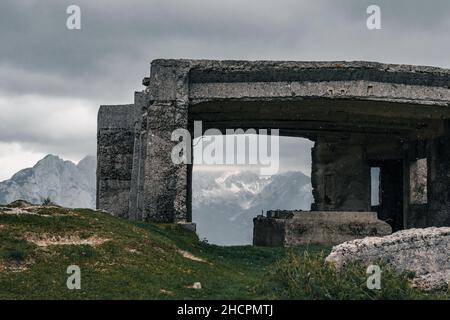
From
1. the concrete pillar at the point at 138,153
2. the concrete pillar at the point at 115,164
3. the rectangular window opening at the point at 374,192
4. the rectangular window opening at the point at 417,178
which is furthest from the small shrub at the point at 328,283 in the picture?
the rectangular window opening at the point at 374,192

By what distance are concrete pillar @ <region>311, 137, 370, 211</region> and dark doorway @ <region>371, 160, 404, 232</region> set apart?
3.61m

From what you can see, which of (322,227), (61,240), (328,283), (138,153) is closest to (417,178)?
(322,227)

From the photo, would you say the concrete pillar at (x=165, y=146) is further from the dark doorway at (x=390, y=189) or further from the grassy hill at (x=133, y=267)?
the dark doorway at (x=390, y=189)

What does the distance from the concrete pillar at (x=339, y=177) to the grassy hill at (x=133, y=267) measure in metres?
10.4

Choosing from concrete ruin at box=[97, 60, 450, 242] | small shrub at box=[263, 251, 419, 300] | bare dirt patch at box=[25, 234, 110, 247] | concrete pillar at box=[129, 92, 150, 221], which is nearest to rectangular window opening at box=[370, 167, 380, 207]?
concrete ruin at box=[97, 60, 450, 242]

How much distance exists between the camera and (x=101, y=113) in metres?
24.3

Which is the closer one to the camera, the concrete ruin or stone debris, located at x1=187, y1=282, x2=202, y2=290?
stone debris, located at x1=187, y1=282, x2=202, y2=290

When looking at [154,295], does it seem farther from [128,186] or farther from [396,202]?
[396,202]

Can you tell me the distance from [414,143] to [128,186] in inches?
440

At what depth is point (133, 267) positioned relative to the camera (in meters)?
12.0

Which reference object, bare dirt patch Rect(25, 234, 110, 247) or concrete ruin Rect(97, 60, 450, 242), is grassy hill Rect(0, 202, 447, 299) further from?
concrete ruin Rect(97, 60, 450, 242)

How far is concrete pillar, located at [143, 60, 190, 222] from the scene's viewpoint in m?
18.2

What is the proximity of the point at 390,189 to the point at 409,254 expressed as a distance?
806 inches

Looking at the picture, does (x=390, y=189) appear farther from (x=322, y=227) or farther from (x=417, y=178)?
(x=322, y=227)
